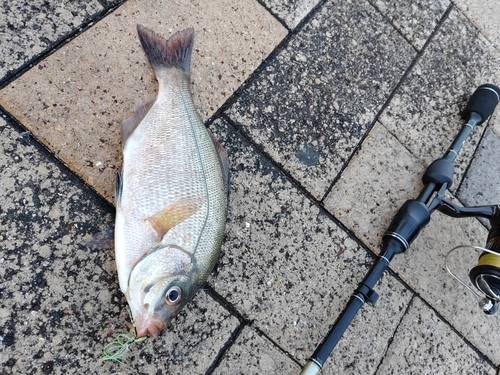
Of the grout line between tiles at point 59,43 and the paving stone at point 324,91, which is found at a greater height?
the paving stone at point 324,91

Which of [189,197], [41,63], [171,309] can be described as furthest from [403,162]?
[41,63]

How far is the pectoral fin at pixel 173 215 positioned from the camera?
6.82 feet

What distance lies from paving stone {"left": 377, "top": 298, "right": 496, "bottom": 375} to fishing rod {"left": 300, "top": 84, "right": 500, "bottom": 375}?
0.36 metres

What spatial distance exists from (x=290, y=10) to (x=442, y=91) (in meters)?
1.38

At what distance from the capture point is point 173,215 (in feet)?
6.89

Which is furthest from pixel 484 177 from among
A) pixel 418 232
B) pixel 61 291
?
pixel 61 291

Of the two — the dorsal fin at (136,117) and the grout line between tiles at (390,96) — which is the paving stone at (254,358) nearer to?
the grout line between tiles at (390,96)

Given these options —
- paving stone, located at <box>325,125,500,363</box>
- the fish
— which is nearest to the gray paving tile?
paving stone, located at <box>325,125,500,363</box>

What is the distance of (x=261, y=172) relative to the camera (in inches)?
108

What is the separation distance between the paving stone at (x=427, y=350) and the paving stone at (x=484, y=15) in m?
2.54

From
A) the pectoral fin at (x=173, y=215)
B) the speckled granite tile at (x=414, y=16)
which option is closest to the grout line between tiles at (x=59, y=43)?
the pectoral fin at (x=173, y=215)

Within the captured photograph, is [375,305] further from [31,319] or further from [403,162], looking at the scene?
[31,319]

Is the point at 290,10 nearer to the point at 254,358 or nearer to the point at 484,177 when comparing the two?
the point at 484,177

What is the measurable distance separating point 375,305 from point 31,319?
6.63 feet
